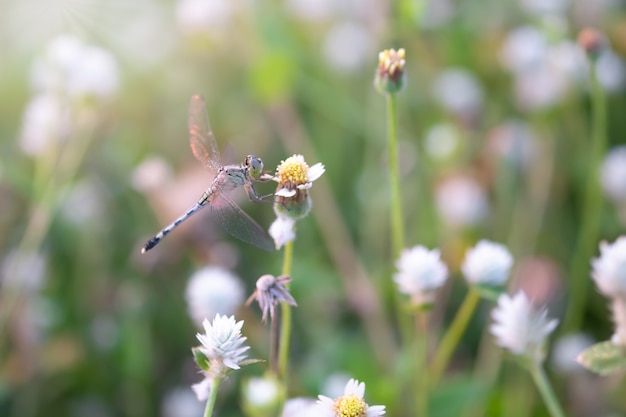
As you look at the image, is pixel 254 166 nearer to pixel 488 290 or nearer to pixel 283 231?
pixel 283 231

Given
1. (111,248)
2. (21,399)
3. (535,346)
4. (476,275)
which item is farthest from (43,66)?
(535,346)

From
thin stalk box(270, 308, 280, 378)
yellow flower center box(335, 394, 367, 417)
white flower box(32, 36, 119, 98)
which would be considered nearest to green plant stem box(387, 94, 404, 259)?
thin stalk box(270, 308, 280, 378)

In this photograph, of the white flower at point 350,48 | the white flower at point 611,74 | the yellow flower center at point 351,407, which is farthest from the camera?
the white flower at point 350,48

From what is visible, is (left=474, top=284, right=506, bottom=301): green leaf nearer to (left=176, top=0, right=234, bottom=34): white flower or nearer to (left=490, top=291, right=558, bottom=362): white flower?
(left=490, top=291, right=558, bottom=362): white flower

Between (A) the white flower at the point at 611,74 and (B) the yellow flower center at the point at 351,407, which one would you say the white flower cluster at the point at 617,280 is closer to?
(B) the yellow flower center at the point at 351,407

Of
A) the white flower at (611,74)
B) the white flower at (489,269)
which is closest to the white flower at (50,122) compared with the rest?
the white flower at (489,269)
